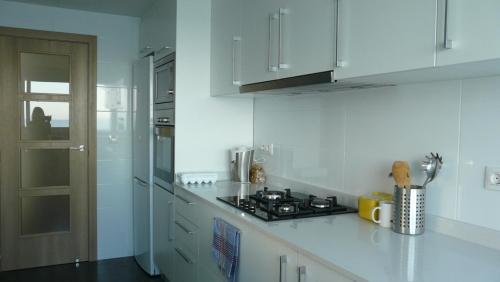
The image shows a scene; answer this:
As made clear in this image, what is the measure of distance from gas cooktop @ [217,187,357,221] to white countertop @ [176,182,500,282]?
2.4 inches

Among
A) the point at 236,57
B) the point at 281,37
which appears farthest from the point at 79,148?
the point at 281,37

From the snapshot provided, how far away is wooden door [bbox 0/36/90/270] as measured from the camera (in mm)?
3723

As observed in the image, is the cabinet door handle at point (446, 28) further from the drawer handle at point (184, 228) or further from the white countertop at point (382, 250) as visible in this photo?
the drawer handle at point (184, 228)

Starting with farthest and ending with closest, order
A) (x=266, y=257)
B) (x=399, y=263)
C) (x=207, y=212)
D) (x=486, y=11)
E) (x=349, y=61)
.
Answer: (x=207, y=212)
(x=266, y=257)
(x=349, y=61)
(x=399, y=263)
(x=486, y=11)

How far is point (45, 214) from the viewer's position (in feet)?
12.8

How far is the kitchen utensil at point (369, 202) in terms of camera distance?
1895 mm

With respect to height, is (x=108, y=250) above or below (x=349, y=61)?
below

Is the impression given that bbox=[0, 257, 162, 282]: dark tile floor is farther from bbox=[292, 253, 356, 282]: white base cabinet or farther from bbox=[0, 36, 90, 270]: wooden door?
bbox=[292, 253, 356, 282]: white base cabinet

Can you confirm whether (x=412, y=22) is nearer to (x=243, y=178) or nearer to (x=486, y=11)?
(x=486, y=11)

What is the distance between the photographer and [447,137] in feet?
5.54

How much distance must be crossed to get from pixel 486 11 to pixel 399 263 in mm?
783

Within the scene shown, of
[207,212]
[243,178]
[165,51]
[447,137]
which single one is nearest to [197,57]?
[165,51]

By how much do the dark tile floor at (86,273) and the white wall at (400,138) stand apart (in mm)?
1760

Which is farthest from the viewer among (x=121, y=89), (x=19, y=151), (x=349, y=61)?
(x=121, y=89)
